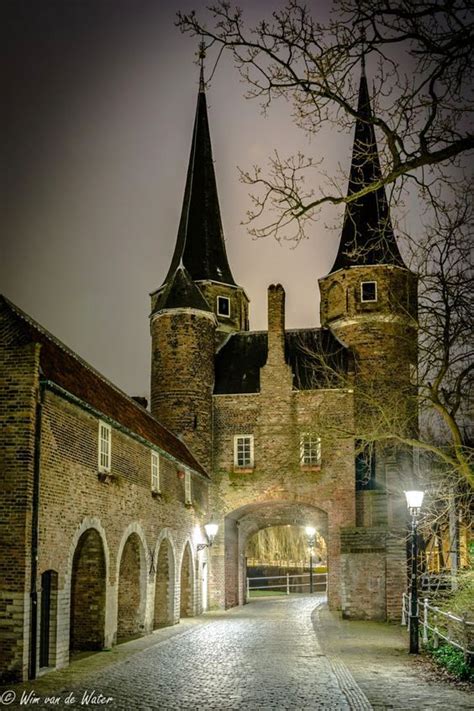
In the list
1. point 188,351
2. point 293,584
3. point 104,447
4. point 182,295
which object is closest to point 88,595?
point 104,447

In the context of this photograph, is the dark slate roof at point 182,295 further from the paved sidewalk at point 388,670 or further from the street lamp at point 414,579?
the street lamp at point 414,579

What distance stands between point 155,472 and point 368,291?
15.6 meters

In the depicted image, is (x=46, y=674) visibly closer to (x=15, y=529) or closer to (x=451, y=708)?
(x=15, y=529)

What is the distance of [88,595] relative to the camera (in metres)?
20.3

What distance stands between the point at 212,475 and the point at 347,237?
40.0 feet

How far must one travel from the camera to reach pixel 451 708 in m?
12.2

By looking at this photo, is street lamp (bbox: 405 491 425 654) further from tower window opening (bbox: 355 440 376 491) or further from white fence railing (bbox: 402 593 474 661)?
tower window opening (bbox: 355 440 376 491)

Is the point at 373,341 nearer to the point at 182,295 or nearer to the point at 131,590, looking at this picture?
the point at 182,295

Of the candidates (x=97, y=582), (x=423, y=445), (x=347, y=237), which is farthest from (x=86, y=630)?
(x=347, y=237)

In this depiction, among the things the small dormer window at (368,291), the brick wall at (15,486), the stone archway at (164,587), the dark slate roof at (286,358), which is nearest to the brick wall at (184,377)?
the dark slate roof at (286,358)

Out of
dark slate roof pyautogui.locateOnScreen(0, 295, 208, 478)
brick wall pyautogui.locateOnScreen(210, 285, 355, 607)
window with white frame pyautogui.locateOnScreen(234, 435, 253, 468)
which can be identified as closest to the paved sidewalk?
dark slate roof pyautogui.locateOnScreen(0, 295, 208, 478)

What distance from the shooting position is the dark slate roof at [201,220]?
4216 centimetres

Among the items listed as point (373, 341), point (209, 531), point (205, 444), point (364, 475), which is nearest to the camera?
point (209, 531)

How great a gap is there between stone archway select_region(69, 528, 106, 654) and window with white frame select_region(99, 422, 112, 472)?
161 centimetres
